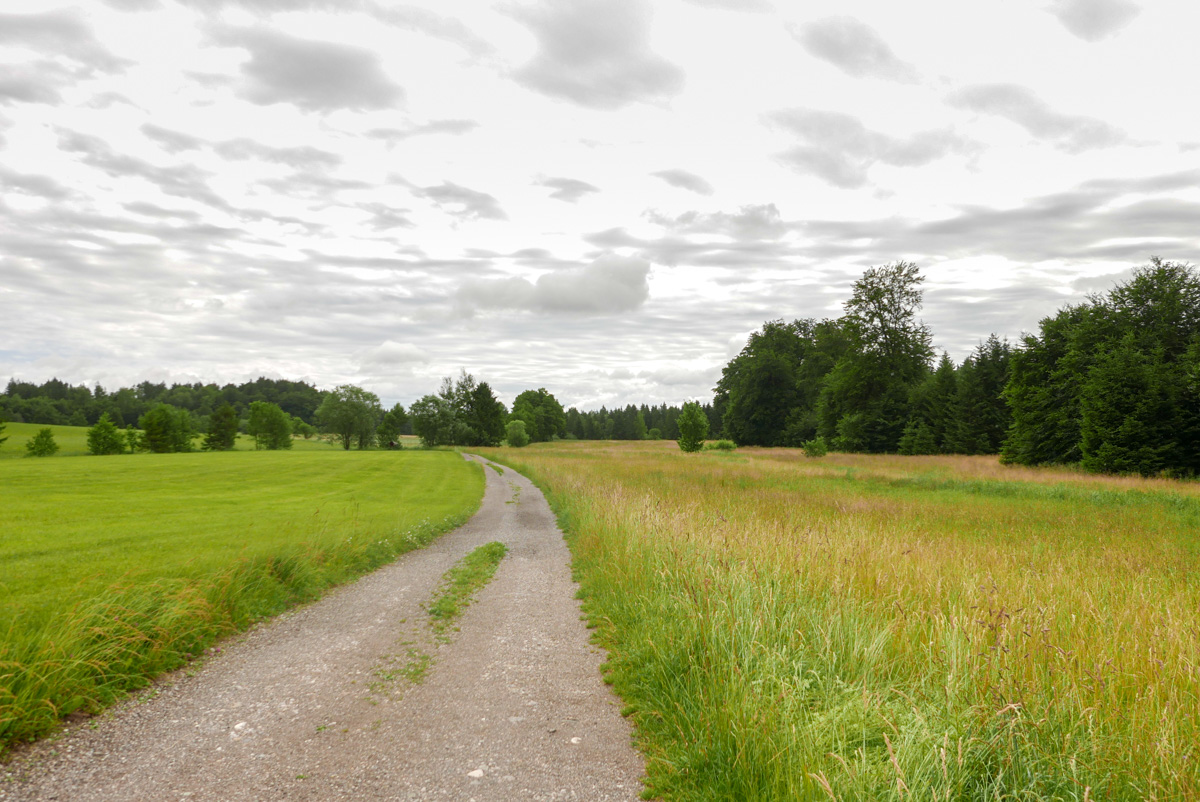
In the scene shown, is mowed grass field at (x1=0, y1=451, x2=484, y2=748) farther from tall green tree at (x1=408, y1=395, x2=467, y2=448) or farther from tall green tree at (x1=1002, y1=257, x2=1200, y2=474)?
tall green tree at (x1=408, y1=395, x2=467, y2=448)

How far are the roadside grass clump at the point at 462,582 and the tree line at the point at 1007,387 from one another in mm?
32033

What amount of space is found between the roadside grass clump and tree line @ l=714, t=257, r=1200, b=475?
32.0m

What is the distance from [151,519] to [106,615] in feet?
39.7

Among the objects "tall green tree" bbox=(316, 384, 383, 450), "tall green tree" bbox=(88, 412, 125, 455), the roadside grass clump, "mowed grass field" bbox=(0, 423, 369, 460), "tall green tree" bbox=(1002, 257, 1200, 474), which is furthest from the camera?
"tall green tree" bbox=(316, 384, 383, 450)

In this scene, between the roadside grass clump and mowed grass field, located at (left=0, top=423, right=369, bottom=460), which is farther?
mowed grass field, located at (left=0, top=423, right=369, bottom=460)

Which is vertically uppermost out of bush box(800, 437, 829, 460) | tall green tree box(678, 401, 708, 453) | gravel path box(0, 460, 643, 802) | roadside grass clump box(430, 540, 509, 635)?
tall green tree box(678, 401, 708, 453)

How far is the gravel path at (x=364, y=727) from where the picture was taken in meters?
4.06

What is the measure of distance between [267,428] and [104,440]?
24.6 meters

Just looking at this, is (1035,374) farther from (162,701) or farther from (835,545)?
(162,701)

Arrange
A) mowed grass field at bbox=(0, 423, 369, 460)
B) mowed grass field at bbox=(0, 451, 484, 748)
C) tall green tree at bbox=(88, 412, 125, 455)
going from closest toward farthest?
1. mowed grass field at bbox=(0, 451, 484, 748)
2. mowed grass field at bbox=(0, 423, 369, 460)
3. tall green tree at bbox=(88, 412, 125, 455)

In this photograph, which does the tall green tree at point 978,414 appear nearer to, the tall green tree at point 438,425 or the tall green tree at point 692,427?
the tall green tree at point 692,427

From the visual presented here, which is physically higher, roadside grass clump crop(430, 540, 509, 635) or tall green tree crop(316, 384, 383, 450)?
tall green tree crop(316, 384, 383, 450)

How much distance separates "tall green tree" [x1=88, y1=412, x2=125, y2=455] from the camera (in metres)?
61.7

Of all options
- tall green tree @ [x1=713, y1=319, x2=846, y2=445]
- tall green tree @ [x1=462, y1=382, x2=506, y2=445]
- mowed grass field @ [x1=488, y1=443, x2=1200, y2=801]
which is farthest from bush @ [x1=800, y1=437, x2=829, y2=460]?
tall green tree @ [x1=462, y1=382, x2=506, y2=445]
